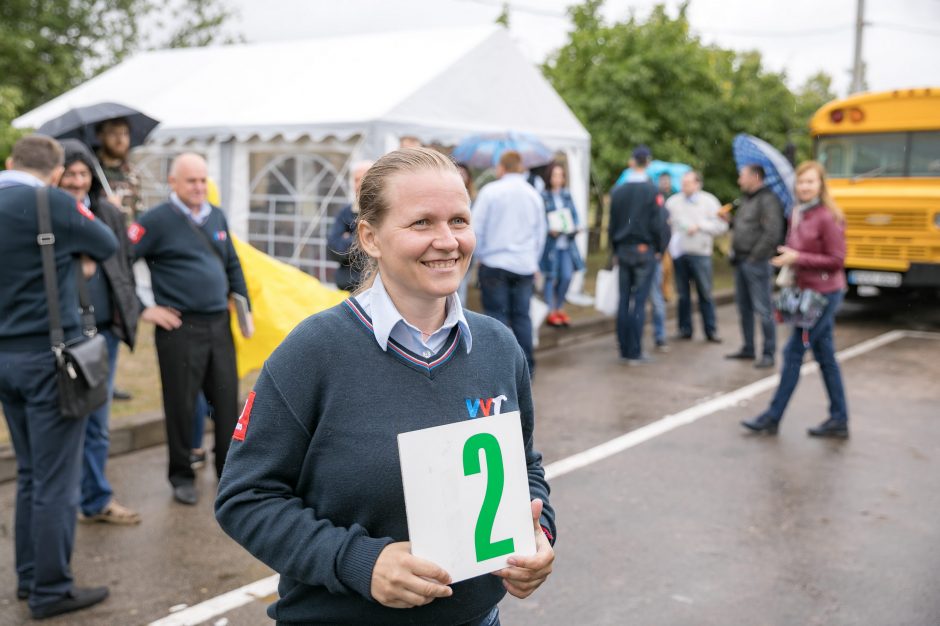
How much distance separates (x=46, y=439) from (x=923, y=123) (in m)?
12.3

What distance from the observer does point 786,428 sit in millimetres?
7320

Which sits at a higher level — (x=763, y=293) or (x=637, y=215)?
(x=637, y=215)

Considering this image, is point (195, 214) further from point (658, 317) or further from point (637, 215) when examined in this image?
point (658, 317)

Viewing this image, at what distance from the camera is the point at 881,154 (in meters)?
13.4

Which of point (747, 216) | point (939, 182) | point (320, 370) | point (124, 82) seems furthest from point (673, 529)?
point (124, 82)

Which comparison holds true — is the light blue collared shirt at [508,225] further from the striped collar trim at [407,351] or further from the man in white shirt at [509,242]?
the striped collar trim at [407,351]

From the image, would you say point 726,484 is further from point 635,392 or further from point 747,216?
point 747,216

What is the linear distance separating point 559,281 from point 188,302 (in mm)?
7028

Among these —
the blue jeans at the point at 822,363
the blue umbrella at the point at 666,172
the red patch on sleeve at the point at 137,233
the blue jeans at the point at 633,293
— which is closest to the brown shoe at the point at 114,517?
the red patch on sleeve at the point at 137,233

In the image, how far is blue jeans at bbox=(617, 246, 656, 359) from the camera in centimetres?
985

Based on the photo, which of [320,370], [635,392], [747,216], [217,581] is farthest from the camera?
[747,216]

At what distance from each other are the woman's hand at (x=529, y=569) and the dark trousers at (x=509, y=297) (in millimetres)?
6316

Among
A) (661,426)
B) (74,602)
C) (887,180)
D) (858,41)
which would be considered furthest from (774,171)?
(858,41)

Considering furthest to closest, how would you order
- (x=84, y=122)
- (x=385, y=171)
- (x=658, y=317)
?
(x=658, y=317)
(x=84, y=122)
(x=385, y=171)
